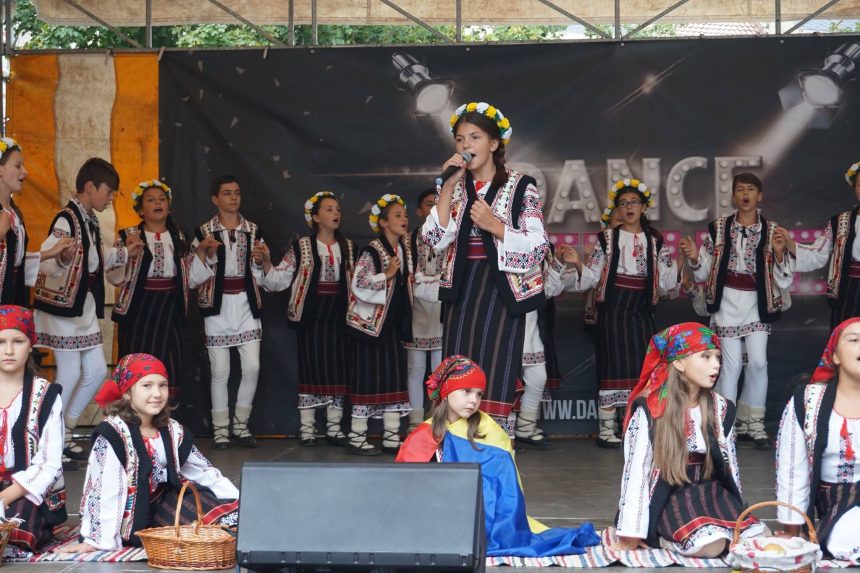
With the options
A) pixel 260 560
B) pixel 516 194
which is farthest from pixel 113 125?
pixel 260 560

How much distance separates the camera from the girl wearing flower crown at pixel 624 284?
678 centimetres

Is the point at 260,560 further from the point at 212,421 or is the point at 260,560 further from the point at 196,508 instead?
the point at 212,421

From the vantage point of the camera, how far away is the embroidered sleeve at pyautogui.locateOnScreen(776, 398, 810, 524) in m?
3.75

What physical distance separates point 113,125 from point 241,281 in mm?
1145

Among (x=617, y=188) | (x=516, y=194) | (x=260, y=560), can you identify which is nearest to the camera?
(x=260, y=560)

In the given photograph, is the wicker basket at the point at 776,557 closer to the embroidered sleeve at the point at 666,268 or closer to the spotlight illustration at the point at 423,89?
the embroidered sleeve at the point at 666,268

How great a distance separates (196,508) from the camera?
4051mm

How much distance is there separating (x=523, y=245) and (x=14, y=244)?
8.17ft

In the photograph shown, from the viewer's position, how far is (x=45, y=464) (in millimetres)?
3957

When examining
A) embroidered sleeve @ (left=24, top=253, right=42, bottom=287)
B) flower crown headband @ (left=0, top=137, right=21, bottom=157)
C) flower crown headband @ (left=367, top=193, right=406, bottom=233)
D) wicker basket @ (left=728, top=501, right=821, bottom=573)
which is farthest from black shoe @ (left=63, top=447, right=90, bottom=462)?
wicker basket @ (left=728, top=501, right=821, bottom=573)

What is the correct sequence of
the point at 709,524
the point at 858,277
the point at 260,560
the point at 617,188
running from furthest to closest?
1. the point at 617,188
2. the point at 858,277
3. the point at 709,524
4. the point at 260,560

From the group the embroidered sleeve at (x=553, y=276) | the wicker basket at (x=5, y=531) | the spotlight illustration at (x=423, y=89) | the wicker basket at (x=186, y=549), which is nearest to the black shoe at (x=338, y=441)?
the embroidered sleeve at (x=553, y=276)

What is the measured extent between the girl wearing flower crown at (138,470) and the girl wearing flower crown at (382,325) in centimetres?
249

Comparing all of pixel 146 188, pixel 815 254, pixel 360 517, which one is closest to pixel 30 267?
pixel 146 188
